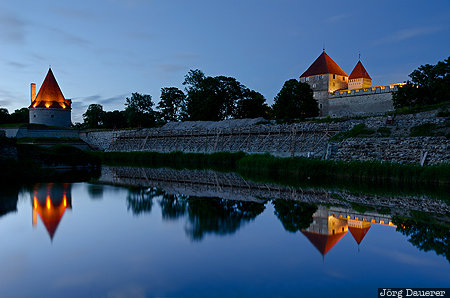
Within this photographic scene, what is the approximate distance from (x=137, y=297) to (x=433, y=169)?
577 inches

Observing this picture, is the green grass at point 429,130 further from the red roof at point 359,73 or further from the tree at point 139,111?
the tree at point 139,111

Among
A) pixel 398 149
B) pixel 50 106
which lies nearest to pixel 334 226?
pixel 398 149

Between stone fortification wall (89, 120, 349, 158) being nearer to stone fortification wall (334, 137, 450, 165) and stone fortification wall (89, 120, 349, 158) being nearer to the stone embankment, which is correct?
the stone embankment

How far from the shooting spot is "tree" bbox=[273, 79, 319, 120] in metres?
39.9

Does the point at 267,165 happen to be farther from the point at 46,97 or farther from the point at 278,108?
the point at 46,97

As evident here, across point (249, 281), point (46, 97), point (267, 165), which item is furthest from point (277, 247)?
point (46, 97)

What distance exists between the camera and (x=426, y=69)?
1420 inches

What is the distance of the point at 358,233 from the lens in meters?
7.98

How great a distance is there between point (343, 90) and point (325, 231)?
4179cm

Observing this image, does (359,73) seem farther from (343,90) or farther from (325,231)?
(325,231)

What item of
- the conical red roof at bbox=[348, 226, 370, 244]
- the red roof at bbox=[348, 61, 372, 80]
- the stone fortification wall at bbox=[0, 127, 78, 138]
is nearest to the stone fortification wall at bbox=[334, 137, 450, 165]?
the conical red roof at bbox=[348, 226, 370, 244]

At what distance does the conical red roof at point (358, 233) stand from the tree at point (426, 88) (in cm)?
2888

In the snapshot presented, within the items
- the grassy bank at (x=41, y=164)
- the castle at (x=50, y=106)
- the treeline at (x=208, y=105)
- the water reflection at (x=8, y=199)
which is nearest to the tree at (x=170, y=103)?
the treeline at (x=208, y=105)

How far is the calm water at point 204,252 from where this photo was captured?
5184 mm
